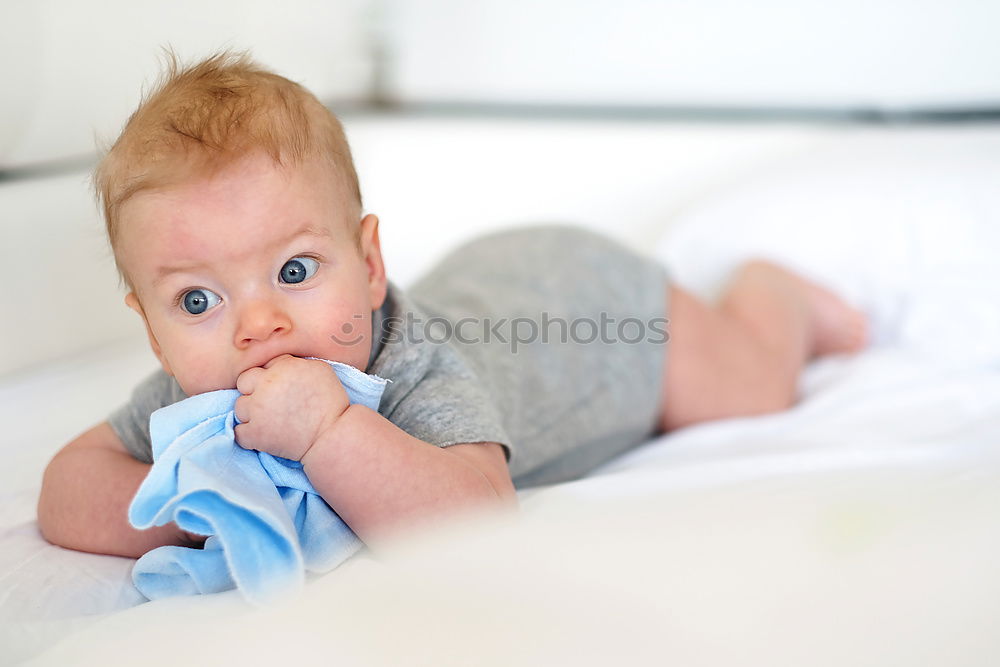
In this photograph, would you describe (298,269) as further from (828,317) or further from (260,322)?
(828,317)

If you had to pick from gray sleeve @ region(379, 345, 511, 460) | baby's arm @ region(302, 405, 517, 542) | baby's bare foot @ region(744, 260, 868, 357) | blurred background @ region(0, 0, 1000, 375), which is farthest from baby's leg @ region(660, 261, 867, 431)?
baby's arm @ region(302, 405, 517, 542)

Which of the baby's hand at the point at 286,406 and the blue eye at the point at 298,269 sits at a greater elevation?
the blue eye at the point at 298,269

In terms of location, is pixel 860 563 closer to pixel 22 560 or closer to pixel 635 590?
pixel 635 590

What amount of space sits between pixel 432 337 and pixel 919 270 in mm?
797

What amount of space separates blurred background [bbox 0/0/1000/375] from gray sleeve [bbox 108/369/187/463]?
698mm

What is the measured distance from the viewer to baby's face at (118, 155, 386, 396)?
60cm

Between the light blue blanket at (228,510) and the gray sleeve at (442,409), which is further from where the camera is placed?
the gray sleeve at (442,409)

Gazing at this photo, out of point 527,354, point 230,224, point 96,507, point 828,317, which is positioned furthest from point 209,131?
point 828,317

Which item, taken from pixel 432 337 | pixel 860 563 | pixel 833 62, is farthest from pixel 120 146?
pixel 833 62

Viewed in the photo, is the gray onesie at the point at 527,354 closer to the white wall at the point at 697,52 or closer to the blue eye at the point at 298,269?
the blue eye at the point at 298,269

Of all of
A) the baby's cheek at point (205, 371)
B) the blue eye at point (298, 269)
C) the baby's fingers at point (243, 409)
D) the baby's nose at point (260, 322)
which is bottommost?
the baby's fingers at point (243, 409)

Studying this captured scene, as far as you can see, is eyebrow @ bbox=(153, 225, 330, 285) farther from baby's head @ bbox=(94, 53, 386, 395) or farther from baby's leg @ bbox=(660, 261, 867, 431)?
baby's leg @ bbox=(660, 261, 867, 431)

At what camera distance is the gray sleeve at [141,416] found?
0.75 meters

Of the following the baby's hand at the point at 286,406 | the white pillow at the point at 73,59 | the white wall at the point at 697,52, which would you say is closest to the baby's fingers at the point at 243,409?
the baby's hand at the point at 286,406
